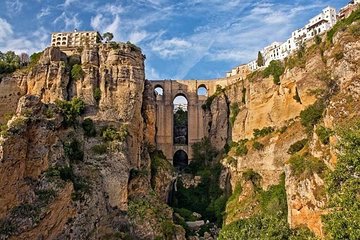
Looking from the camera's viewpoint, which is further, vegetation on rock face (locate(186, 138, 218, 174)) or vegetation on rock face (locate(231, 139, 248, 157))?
vegetation on rock face (locate(186, 138, 218, 174))

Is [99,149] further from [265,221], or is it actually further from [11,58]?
[11,58]

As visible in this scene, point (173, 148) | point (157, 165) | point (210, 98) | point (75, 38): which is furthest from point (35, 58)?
point (210, 98)

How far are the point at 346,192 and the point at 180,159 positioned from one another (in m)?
44.4

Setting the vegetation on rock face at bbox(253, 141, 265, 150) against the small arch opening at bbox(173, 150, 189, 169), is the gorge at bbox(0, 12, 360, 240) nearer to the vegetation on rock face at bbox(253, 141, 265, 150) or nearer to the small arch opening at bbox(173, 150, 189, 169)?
the vegetation on rock face at bbox(253, 141, 265, 150)

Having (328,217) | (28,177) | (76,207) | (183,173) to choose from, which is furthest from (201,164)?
(328,217)

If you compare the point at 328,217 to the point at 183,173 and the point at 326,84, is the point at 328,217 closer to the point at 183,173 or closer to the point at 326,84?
the point at 326,84

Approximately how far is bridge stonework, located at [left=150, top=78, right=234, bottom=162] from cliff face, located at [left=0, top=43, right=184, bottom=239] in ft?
21.5

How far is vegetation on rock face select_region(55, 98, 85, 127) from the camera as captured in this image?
41.0m

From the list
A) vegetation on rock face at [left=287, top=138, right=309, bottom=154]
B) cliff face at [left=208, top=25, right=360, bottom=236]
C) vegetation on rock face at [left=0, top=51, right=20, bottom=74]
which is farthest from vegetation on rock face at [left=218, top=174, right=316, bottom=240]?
vegetation on rock face at [left=0, top=51, right=20, bottom=74]

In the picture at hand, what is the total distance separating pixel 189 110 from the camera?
63.2 meters

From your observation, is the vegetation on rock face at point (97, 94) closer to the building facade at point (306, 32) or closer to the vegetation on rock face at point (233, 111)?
the vegetation on rock face at point (233, 111)

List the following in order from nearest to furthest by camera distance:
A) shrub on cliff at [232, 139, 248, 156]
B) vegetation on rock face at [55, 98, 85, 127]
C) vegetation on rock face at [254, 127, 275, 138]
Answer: vegetation on rock face at [55, 98, 85, 127] → vegetation on rock face at [254, 127, 275, 138] → shrub on cliff at [232, 139, 248, 156]

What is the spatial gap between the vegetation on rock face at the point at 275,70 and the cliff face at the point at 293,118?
25.8 inches

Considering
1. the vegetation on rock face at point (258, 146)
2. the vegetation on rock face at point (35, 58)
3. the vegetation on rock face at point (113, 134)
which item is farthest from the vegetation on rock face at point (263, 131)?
the vegetation on rock face at point (35, 58)
